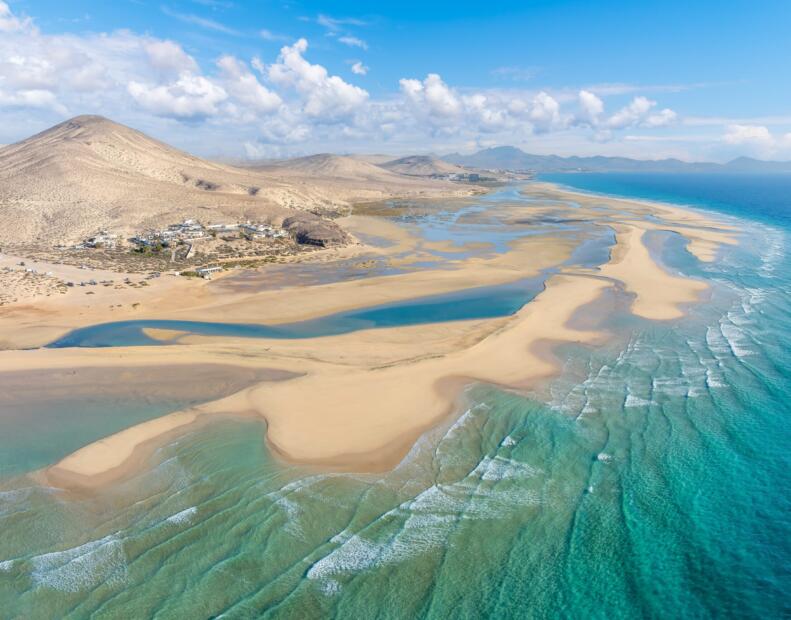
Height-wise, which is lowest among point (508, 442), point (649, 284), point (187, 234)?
point (508, 442)

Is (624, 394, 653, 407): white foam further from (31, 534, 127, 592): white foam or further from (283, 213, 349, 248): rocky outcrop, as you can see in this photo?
(283, 213, 349, 248): rocky outcrop

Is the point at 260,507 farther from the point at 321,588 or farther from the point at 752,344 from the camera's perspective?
the point at 752,344

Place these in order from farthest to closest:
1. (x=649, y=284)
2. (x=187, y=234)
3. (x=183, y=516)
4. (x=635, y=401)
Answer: (x=187, y=234) < (x=649, y=284) < (x=635, y=401) < (x=183, y=516)

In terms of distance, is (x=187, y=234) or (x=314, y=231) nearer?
(x=187, y=234)

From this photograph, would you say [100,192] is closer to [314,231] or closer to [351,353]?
[314,231]

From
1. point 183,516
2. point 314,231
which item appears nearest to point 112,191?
point 314,231

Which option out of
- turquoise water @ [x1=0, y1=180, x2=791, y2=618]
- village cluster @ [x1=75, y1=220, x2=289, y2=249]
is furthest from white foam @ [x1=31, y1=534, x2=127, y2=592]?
village cluster @ [x1=75, y1=220, x2=289, y2=249]

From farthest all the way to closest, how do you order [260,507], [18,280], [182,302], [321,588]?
[18,280], [182,302], [260,507], [321,588]

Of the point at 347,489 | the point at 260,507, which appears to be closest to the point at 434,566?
the point at 347,489
